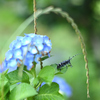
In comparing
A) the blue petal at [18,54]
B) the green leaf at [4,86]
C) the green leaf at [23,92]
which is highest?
the blue petal at [18,54]

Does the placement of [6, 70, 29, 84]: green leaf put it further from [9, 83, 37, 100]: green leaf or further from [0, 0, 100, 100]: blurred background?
[0, 0, 100, 100]: blurred background

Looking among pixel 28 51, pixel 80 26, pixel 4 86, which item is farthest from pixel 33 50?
pixel 80 26

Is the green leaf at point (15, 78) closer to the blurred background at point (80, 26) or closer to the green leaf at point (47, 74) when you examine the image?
the green leaf at point (47, 74)

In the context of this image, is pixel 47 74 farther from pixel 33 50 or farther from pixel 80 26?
pixel 80 26

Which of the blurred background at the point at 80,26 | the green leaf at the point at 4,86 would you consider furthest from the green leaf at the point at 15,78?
the blurred background at the point at 80,26

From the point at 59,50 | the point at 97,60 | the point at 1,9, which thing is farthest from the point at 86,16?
the point at 1,9

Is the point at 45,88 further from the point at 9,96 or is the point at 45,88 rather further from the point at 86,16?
the point at 86,16
